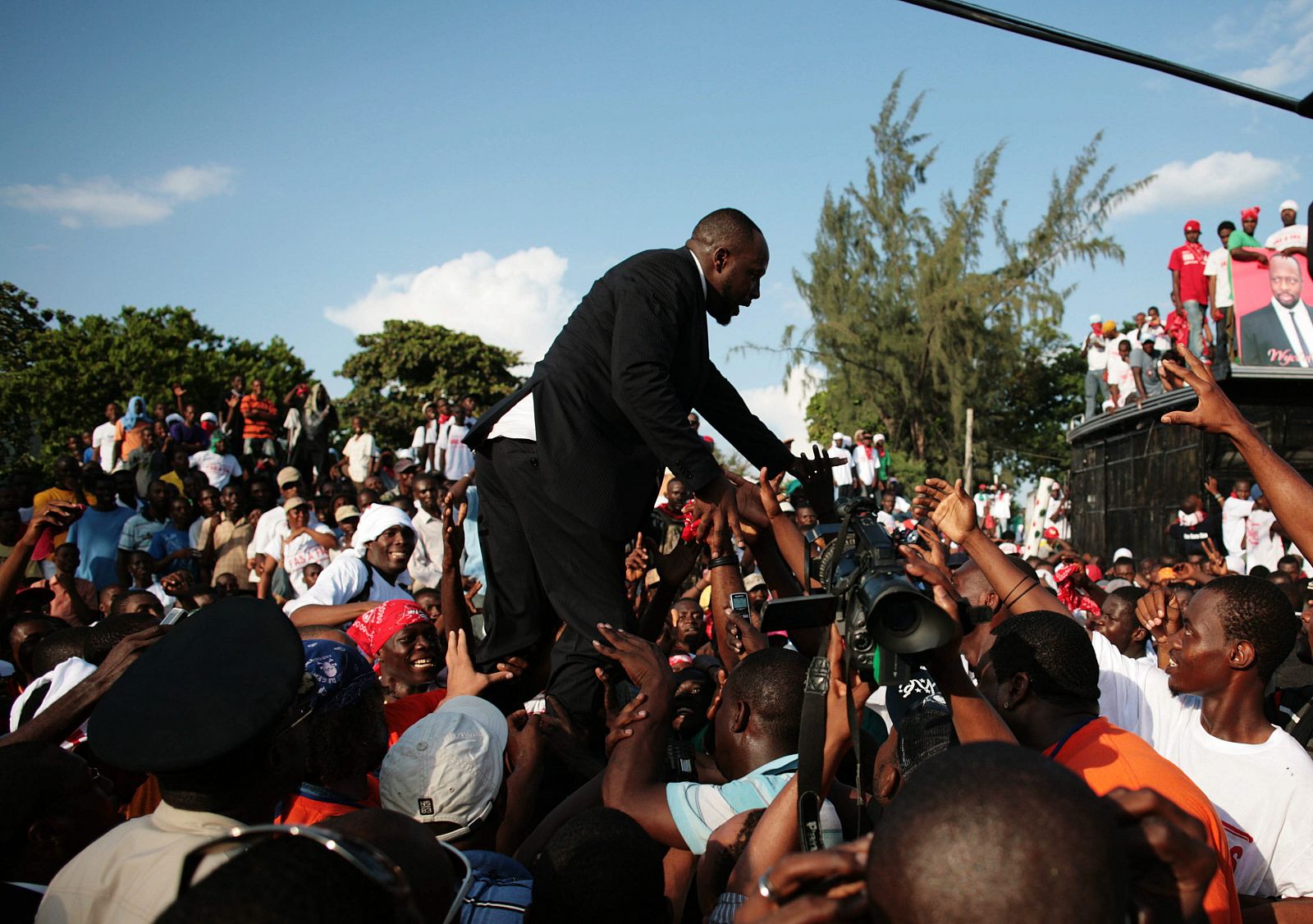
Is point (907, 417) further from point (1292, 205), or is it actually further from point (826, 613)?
point (826, 613)

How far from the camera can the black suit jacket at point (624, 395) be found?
362 cm

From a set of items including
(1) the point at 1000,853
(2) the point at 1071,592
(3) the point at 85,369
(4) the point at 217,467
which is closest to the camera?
(1) the point at 1000,853

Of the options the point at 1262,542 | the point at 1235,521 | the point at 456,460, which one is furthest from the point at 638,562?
the point at 1235,521

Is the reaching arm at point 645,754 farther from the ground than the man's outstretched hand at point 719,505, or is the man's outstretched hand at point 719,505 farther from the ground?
the man's outstretched hand at point 719,505

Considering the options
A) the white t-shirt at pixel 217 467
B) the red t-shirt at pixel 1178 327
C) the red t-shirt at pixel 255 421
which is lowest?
the white t-shirt at pixel 217 467

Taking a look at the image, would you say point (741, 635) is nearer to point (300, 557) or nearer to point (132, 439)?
point (300, 557)

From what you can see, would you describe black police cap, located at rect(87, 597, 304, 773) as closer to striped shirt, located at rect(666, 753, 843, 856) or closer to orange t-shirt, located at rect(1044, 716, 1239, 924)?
striped shirt, located at rect(666, 753, 843, 856)

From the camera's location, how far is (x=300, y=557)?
8.05 meters

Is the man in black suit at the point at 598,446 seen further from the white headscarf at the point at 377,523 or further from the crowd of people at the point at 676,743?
the white headscarf at the point at 377,523

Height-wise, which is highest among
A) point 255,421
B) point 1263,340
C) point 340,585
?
point 1263,340

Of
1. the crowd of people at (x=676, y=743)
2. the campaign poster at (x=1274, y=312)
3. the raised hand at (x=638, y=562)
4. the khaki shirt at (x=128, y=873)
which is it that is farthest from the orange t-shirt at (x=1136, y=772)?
the campaign poster at (x=1274, y=312)

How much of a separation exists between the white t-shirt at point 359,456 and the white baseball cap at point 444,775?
472 inches

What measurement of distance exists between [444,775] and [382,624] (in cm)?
204

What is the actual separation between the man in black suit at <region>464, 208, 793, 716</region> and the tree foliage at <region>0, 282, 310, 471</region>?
30402 mm
